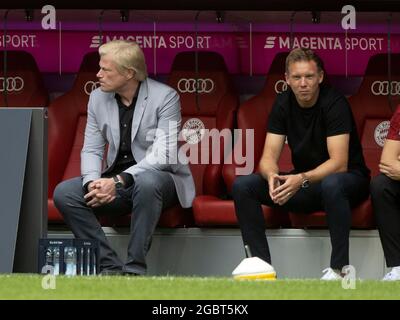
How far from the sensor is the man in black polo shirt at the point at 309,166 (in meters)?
6.78

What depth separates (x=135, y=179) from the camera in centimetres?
700

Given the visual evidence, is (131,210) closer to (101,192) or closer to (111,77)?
(101,192)

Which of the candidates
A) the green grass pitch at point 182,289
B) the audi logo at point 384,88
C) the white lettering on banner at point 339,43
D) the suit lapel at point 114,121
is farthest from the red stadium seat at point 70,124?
the green grass pitch at point 182,289

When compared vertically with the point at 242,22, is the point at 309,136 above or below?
below

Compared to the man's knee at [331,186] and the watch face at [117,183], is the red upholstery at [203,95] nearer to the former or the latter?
the watch face at [117,183]

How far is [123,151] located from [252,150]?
933 millimetres

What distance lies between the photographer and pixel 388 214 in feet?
22.4

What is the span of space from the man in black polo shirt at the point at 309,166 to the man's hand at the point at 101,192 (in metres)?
0.64

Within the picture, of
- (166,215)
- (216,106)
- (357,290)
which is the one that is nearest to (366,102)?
(216,106)

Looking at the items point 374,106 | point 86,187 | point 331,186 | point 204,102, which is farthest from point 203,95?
point 331,186

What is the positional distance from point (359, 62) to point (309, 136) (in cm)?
127

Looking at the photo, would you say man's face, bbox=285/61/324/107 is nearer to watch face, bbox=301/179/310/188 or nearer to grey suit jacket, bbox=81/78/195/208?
watch face, bbox=301/179/310/188

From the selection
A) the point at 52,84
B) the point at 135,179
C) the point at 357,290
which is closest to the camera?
the point at 357,290
